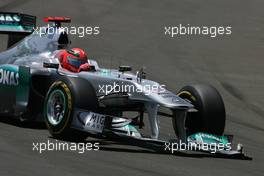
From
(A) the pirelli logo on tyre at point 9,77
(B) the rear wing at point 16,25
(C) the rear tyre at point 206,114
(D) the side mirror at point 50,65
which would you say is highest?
(B) the rear wing at point 16,25

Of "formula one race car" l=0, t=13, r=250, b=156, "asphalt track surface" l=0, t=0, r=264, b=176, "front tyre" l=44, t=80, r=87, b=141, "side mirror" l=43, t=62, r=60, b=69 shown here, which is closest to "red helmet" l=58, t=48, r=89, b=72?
"formula one race car" l=0, t=13, r=250, b=156

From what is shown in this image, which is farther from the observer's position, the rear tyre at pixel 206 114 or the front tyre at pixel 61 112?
the rear tyre at pixel 206 114

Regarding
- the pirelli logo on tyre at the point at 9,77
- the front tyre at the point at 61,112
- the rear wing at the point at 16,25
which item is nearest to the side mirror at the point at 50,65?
the pirelli logo on tyre at the point at 9,77

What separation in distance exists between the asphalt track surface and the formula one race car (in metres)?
0.30

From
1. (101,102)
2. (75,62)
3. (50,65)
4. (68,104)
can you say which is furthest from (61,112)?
(75,62)

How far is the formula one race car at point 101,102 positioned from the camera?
1192 cm

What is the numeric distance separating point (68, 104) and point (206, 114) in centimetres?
196

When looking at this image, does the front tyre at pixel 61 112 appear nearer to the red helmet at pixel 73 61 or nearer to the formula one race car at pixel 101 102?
the formula one race car at pixel 101 102

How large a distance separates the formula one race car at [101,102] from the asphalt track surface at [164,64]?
0.30m

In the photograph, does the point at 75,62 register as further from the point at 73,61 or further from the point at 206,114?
the point at 206,114

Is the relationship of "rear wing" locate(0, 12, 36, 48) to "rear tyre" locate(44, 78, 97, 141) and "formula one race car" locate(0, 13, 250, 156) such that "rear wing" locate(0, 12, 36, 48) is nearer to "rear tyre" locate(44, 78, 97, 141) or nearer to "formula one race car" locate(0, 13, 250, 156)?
"formula one race car" locate(0, 13, 250, 156)

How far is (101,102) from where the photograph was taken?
12.8m

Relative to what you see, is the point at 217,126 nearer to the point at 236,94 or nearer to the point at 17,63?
the point at 17,63

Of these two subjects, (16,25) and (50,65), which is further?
(16,25)
